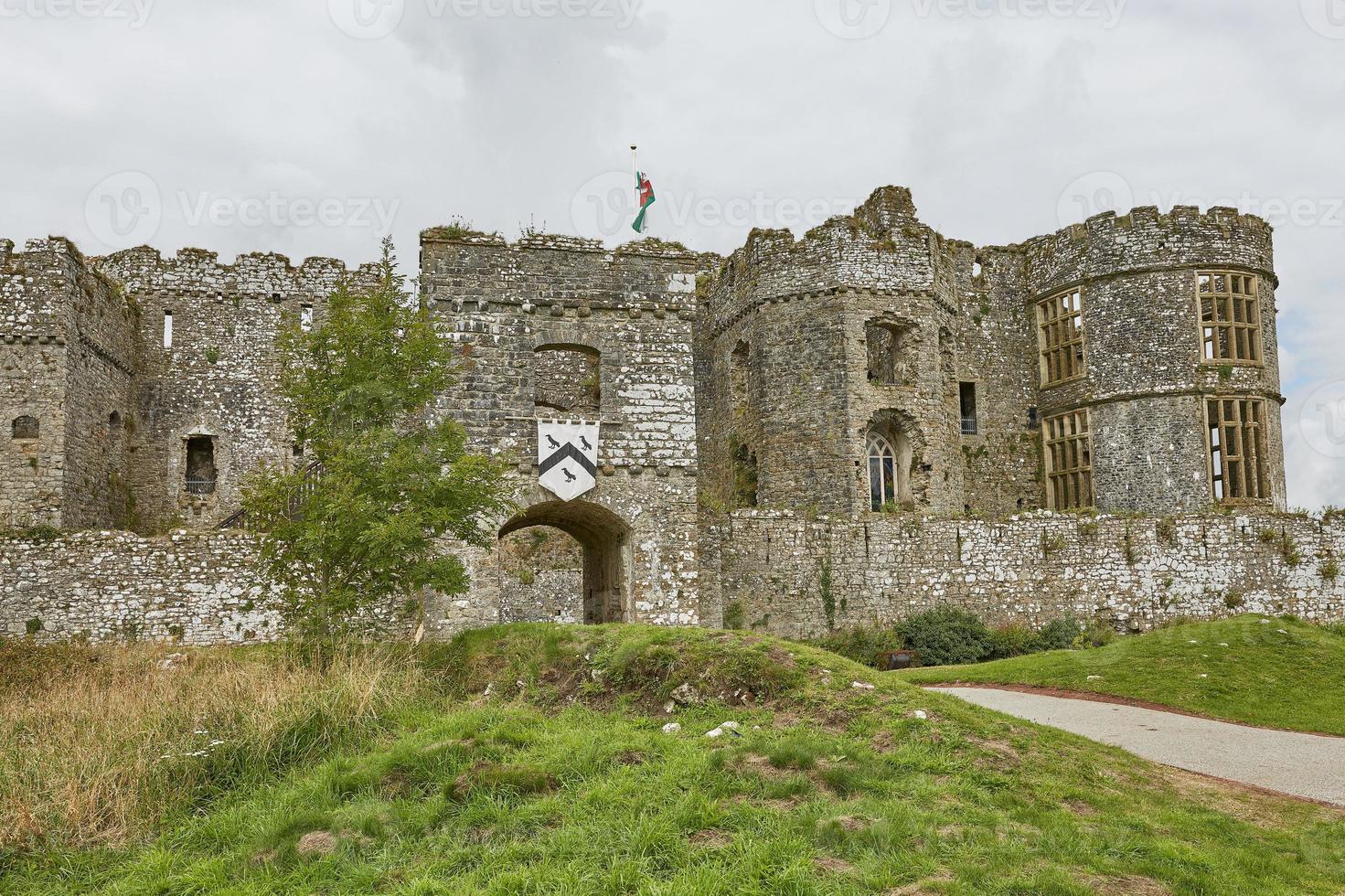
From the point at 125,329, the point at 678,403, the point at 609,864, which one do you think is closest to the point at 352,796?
the point at 609,864

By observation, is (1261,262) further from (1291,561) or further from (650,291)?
(650,291)

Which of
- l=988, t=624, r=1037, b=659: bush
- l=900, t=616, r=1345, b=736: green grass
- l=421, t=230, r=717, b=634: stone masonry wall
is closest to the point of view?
l=900, t=616, r=1345, b=736: green grass

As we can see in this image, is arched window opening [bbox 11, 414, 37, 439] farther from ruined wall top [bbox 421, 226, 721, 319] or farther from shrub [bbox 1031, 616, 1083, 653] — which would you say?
shrub [bbox 1031, 616, 1083, 653]

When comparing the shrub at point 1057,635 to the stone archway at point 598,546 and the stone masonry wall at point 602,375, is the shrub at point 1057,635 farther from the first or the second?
the stone archway at point 598,546

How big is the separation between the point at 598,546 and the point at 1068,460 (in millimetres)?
20585

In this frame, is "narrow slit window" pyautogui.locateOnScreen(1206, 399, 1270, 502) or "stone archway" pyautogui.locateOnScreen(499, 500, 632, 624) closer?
"stone archway" pyautogui.locateOnScreen(499, 500, 632, 624)

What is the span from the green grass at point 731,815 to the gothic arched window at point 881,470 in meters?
18.6

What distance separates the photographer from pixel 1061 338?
36219 mm

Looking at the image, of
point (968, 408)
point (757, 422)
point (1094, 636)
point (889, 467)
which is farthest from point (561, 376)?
point (1094, 636)

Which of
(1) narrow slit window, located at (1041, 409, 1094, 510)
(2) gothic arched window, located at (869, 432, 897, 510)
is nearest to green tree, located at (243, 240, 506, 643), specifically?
(2) gothic arched window, located at (869, 432, 897, 510)

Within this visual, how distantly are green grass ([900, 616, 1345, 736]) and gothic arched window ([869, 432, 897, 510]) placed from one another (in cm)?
894

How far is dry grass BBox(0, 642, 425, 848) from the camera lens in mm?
9516

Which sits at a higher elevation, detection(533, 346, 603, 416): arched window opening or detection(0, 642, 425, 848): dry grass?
detection(533, 346, 603, 416): arched window opening

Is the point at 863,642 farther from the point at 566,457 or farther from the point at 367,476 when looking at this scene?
the point at 367,476
